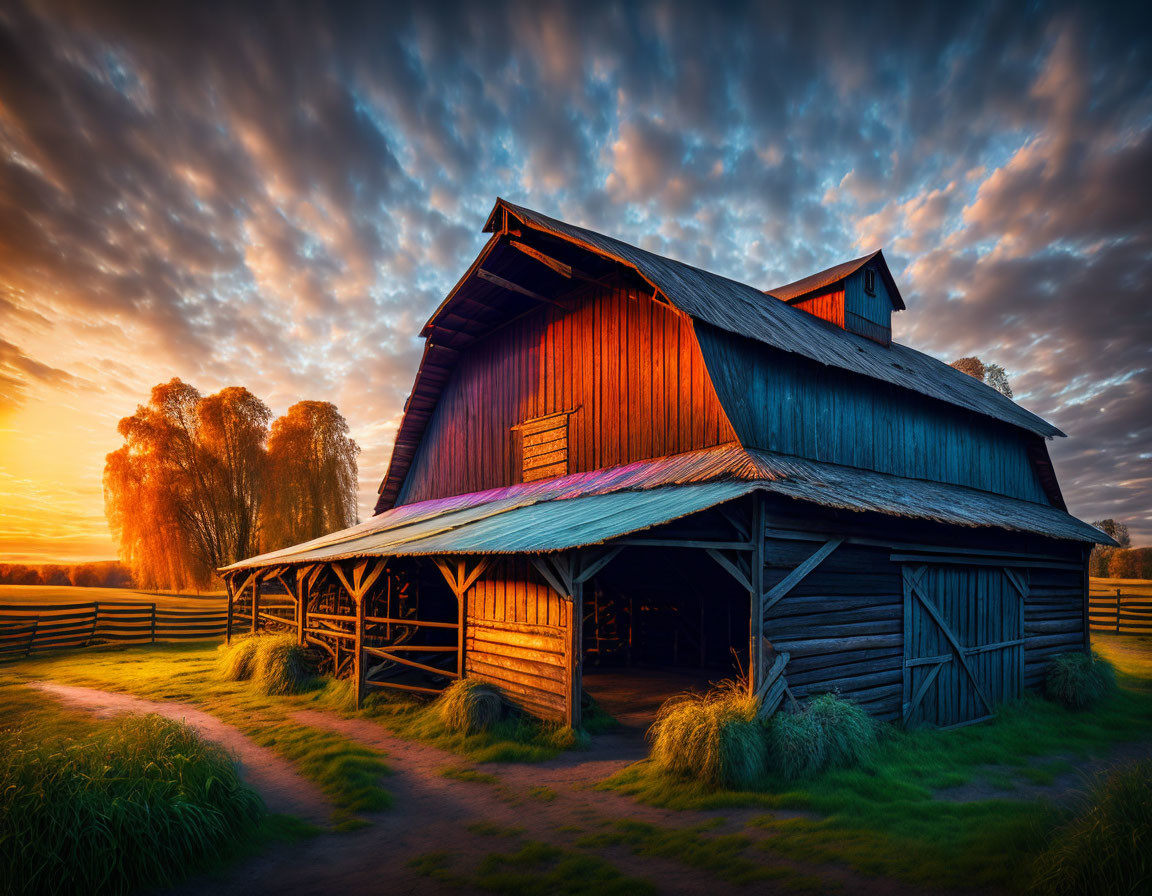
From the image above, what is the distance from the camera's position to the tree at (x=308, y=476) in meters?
32.3

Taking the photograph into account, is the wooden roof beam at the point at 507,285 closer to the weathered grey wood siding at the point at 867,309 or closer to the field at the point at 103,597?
the weathered grey wood siding at the point at 867,309

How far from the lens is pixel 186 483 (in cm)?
3097

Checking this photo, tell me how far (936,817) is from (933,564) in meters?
6.69

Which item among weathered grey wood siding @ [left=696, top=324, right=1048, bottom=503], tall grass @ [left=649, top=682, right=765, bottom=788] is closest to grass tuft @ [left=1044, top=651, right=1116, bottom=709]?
weathered grey wood siding @ [left=696, top=324, right=1048, bottom=503]

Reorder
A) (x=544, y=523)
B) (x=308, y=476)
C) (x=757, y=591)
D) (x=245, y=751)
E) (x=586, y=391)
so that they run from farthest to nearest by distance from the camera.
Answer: (x=308, y=476), (x=586, y=391), (x=544, y=523), (x=245, y=751), (x=757, y=591)

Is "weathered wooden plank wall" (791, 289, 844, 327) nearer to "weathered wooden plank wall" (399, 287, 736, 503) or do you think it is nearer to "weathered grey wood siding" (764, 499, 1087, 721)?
"weathered grey wood siding" (764, 499, 1087, 721)

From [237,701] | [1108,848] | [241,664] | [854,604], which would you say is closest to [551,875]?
[1108,848]

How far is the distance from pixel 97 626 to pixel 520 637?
21689 millimetres

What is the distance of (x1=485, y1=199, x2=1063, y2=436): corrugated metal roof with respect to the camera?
13320mm

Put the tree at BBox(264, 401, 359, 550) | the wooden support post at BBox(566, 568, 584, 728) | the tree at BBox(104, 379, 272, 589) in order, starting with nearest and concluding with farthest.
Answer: the wooden support post at BBox(566, 568, 584, 728)
the tree at BBox(104, 379, 272, 589)
the tree at BBox(264, 401, 359, 550)

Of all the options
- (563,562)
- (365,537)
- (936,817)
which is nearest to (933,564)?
(936,817)

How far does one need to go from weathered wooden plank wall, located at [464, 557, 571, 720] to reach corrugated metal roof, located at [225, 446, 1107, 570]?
956mm

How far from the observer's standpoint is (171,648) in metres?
23.7

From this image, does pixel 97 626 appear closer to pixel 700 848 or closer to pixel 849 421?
pixel 700 848
